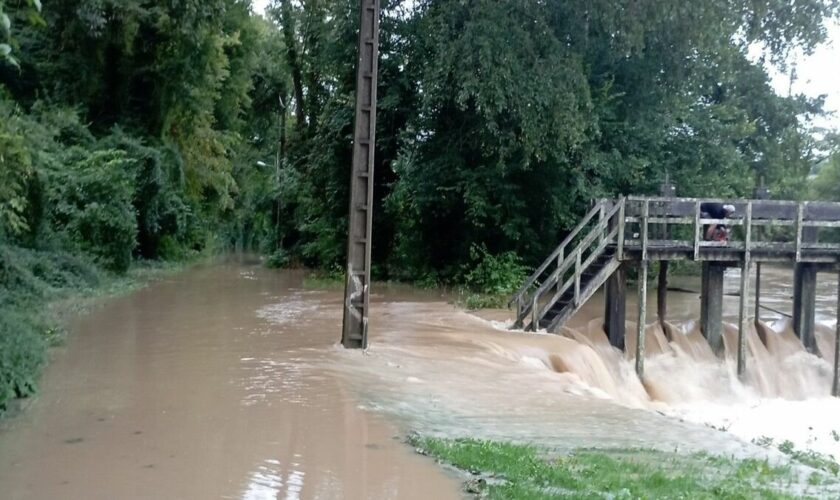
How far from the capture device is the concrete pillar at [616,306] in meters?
19.5

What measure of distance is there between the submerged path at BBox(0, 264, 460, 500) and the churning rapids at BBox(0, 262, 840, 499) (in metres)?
0.03

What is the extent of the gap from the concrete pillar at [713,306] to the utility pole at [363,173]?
363 inches

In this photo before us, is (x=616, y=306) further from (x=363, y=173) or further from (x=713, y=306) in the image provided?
(x=363, y=173)

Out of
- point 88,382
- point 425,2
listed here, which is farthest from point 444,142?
point 88,382

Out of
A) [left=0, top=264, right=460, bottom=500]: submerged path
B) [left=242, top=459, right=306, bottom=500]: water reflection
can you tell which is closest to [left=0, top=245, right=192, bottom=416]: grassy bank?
[left=0, top=264, right=460, bottom=500]: submerged path

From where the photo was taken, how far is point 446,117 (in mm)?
28344

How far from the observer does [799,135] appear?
3481 cm

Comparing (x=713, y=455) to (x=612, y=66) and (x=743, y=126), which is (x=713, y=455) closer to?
(x=612, y=66)

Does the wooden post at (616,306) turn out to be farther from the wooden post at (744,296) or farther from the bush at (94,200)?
the bush at (94,200)

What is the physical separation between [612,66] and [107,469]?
23.2m

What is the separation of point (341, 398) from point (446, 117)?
1776 centimetres

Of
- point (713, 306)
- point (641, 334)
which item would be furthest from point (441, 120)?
point (641, 334)

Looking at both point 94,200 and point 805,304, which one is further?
point 94,200

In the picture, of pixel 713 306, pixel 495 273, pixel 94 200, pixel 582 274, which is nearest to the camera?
pixel 582 274
